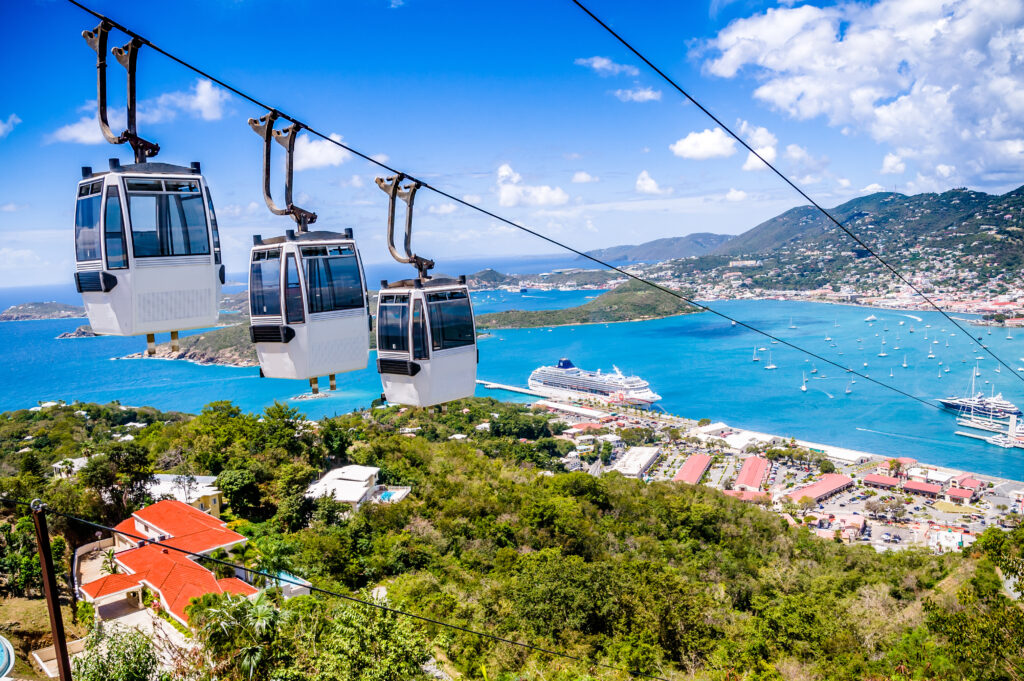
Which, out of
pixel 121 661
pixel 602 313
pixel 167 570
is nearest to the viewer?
pixel 121 661

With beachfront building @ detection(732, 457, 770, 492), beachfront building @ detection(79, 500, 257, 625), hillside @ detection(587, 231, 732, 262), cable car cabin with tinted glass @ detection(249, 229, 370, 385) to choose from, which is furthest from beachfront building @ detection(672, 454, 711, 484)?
hillside @ detection(587, 231, 732, 262)

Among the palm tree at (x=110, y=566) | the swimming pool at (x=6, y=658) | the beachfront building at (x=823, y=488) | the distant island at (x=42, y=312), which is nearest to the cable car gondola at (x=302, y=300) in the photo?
the swimming pool at (x=6, y=658)

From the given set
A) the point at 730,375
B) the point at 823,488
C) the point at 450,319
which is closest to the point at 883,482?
the point at 823,488

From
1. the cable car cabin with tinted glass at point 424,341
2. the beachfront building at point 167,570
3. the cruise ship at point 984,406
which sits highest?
the cable car cabin with tinted glass at point 424,341

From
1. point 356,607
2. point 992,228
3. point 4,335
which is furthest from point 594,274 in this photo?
point 356,607

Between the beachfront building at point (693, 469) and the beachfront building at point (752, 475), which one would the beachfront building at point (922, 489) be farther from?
the beachfront building at point (693, 469)

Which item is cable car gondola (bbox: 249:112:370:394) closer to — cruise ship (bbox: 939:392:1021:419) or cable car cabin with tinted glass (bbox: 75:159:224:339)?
cable car cabin with tinted glass (bbox: 75:159:224:339)

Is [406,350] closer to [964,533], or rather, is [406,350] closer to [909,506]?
[964,533]

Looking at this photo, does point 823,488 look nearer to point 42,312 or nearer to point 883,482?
point 883,482
